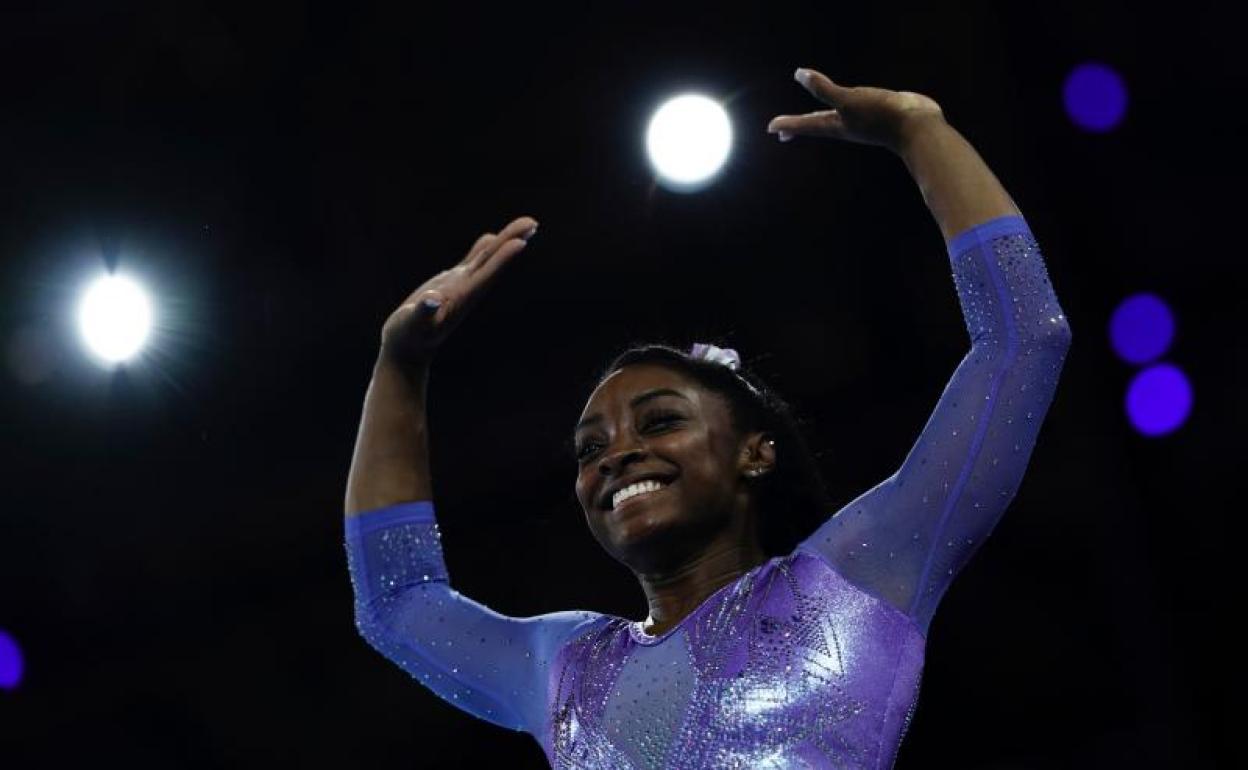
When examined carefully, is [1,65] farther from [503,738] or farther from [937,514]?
[937,514]

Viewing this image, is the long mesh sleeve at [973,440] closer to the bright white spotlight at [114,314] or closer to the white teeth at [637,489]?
the white teeth at [637,489]

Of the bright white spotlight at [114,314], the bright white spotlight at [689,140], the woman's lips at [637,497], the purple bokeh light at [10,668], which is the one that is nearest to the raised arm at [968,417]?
the woman's lips at [637,497]

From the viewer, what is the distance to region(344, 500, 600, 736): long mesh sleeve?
6.09 feet

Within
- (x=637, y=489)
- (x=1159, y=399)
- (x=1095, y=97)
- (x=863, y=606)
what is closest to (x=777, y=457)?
(x=637, y=489)

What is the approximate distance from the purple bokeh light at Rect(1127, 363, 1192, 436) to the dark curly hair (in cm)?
181

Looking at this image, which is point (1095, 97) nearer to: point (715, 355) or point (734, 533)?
point (715, 355)

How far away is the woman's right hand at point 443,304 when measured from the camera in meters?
1.97

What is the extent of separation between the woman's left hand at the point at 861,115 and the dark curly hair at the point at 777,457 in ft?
1.31

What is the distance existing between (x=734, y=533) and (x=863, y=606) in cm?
34

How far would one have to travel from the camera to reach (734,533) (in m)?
1.88

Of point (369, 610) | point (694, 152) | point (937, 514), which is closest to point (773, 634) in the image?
point (937, 514)

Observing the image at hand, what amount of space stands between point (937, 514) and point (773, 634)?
243mm

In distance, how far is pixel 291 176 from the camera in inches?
143

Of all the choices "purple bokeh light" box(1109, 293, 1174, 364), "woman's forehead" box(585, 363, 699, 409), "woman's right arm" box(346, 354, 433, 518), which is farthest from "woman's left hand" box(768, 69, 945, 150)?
"purple bokeh light" box(1109, 293, 1174, 364)
